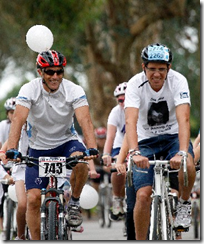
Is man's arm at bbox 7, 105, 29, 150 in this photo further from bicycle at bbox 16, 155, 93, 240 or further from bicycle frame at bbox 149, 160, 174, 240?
bicycle frame at bbox 149, 160, 174, 240

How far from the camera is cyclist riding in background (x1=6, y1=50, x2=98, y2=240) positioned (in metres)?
8.55

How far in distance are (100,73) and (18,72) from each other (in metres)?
24.4

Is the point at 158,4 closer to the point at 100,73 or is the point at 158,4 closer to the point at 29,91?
the point at 100,73

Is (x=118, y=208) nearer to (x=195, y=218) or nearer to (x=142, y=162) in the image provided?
(x=195, y=218)

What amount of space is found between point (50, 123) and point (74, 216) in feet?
3.47

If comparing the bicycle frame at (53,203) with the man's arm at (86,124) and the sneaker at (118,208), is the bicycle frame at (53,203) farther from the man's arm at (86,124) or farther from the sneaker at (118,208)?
the sneaker at (118,208)

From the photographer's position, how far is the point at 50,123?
350 inches

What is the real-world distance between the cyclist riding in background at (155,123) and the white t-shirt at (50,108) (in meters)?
0.72

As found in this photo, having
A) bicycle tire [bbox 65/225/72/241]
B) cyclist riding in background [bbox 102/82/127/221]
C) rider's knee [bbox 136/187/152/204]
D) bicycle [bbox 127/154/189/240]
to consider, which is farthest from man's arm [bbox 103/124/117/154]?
rider's knee [bbox 136/187/152/204]

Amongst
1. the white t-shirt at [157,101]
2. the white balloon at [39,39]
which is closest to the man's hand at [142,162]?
the white t-shirt at [157,101]

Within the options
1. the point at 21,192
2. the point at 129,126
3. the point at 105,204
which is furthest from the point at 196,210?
the point at 129,126

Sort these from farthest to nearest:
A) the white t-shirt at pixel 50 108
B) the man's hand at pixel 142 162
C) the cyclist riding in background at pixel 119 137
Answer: the cyclist riding in background at pixel 119 137, the white t-shirt at pixel 50 108, the man's hand at pixel 142 162

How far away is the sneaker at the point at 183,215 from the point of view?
8422 millimetres

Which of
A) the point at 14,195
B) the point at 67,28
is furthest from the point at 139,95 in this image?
the point at 67,28
